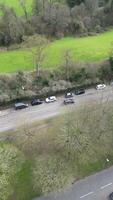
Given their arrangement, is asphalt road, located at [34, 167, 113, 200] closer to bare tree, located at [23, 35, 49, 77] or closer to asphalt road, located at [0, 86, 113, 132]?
asphalt road, located at [0, 86, 113, 132]

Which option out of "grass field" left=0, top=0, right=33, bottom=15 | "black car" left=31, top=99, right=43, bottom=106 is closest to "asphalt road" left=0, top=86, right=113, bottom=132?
"black car" left=31, top=99, right=43, bottom=106

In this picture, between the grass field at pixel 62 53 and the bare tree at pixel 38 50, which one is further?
the grass field at pixel 62 53

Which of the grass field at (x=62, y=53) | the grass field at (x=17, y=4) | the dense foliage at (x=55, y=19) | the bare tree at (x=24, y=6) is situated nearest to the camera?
the grass field at (x=62, y=53)

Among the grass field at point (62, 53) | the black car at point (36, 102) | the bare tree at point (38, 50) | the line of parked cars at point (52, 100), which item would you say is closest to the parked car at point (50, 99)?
the line of parked cars at point (52, 100)

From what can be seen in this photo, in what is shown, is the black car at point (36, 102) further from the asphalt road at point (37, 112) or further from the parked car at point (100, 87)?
the parked car at point (100, 87)

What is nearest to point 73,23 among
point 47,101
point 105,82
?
point 105,82

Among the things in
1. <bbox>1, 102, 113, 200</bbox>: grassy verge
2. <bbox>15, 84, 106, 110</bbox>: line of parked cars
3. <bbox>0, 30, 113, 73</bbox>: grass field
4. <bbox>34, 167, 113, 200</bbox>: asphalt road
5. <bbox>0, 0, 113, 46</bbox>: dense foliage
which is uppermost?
<bbox>0, 0, 113, 46</bbox>: dense foliage

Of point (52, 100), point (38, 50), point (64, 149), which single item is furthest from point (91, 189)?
point (38, 50)
